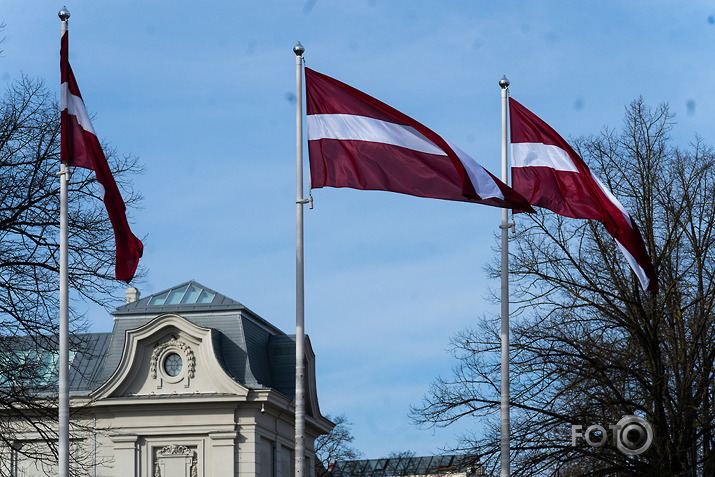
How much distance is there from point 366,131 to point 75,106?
4.50 metres

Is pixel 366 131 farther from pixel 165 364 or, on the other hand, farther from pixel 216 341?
pixel 165 364

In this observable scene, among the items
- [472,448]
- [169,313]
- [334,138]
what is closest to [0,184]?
[334,138]

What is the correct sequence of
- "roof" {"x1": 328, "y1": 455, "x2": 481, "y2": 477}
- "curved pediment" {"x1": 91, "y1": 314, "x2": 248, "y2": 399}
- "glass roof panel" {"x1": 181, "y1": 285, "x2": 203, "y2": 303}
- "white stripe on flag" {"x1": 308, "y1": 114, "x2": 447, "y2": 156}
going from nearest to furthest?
"white stripe on flag" {"x1": 308, "y1": 114, "x2": 447, "y2": 156}, "curved pediment" {"x1": 91, "y1": 314, "x2": 248, "y2": 399}, "glass roof panel" {"x1": 181, "y1": 285, "x2": 203, "y2": 303}, "roof" {"x1": 328, "y1": 455, "x2": 481, "y2": 477}

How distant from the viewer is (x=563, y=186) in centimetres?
2080

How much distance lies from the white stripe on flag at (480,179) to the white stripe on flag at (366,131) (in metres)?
0.33

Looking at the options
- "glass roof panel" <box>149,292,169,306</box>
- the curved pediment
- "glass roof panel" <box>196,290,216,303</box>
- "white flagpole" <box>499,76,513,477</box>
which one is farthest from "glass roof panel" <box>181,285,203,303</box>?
"white flagpole" <box>499,76,513,477</box>

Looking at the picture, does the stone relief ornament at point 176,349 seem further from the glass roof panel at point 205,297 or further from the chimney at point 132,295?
the chimney at point 132,295

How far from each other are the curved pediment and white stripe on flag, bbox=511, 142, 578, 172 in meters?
20.0

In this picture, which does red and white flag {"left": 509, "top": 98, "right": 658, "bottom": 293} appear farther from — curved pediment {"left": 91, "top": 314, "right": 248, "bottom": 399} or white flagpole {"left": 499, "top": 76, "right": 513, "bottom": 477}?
curved pediment {"left": 91, "top": 314, "right": 248, "bottom": 399}

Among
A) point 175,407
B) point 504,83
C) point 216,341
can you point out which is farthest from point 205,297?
point 504,83

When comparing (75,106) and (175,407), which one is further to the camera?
(175,407)

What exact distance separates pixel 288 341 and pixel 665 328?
17.2m

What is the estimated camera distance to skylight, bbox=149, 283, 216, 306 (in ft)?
138

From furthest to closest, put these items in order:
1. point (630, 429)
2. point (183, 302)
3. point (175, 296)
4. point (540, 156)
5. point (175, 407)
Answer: point (175, 296) < point (183, 302) < point (175, 407) < point (630, 429) < point (540, 156)
